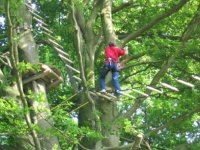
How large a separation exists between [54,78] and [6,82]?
1392 mm

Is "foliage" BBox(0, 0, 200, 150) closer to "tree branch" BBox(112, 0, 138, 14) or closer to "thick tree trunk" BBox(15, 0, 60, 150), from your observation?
"tree branch" BBox(112, 0, 138, 14)

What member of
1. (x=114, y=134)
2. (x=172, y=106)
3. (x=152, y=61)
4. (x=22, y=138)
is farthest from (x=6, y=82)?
(x=172, y=106)

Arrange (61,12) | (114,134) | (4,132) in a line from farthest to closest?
(61,12) < (114,134) < (4,132)

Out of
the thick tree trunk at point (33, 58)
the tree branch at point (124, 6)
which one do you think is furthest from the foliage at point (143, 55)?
the thick tree trunk at point (33, 58)

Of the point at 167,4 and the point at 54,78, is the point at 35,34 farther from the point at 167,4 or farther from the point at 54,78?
the point at 167,4

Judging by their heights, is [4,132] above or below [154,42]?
below

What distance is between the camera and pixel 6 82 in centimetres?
859

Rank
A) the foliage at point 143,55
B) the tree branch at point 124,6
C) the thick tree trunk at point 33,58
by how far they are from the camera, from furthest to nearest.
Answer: the tree branch at point 124,6
the thick tree trunk at point 33,58
the foliage at point 143,55

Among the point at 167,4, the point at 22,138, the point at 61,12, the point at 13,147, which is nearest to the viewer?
the point at 22,138

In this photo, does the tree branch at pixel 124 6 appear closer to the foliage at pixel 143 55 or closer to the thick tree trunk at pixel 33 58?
the foliage at pixel 143 55

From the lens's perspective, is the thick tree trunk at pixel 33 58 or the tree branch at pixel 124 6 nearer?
the thick tree trunk at pixel 33 58

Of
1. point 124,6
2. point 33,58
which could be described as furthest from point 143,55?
point 33,58

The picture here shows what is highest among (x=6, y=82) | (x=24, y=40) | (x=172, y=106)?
(x=24, y=40)

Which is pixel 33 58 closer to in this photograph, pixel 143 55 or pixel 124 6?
pixel 143 55
